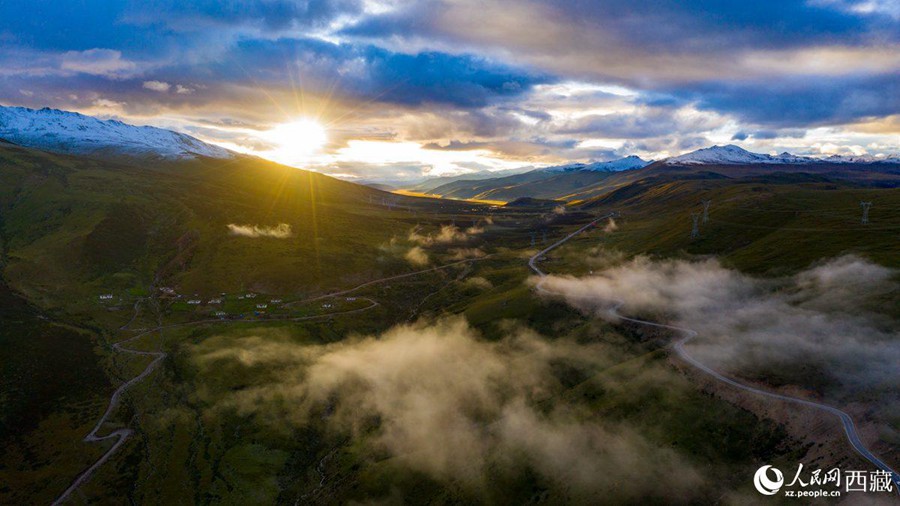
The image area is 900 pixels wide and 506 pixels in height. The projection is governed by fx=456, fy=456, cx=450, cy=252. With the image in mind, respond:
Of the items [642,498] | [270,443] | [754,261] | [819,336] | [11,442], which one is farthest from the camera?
[754,261]

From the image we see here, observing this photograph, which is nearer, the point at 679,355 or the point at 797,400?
the point at 797,400

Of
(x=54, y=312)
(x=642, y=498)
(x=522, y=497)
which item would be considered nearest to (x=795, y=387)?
(x=642, y=498)

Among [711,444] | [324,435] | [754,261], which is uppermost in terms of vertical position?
[754,261]

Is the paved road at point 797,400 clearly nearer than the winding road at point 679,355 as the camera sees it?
Yes

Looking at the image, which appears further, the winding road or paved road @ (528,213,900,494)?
the winding road

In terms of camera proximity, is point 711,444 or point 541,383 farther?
point 541,383

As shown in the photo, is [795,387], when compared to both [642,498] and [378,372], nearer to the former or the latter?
[642,498]

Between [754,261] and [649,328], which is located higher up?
[754,261]

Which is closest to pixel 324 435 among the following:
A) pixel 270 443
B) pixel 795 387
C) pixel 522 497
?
pixel 270 443

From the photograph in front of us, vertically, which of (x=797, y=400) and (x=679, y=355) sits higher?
(x=797, y=400)

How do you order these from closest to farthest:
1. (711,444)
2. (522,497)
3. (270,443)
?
(711,444) < (522,497) < (270,443)
